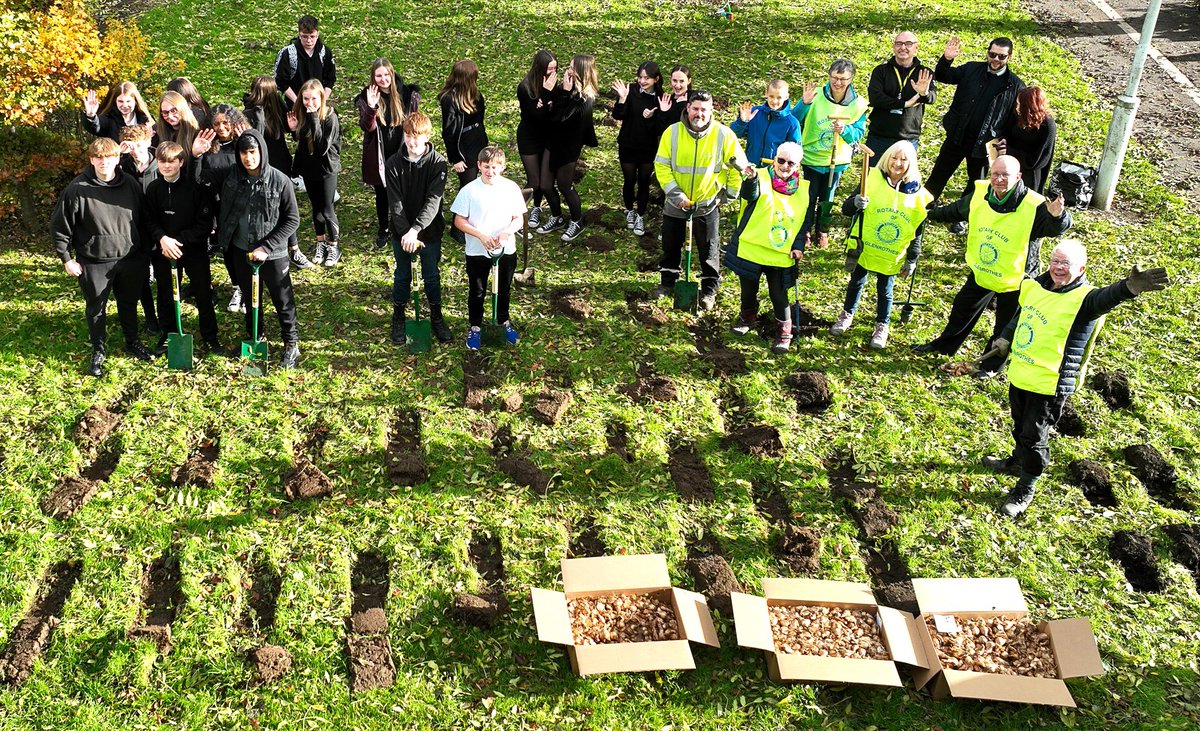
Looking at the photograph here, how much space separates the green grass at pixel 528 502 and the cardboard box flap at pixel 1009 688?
161 millimetres

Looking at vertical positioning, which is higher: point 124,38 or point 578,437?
point 124,38

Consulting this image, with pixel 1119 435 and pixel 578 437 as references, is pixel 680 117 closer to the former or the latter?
pixel 578 437

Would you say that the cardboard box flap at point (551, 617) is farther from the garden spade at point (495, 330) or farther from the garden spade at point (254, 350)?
the garden spade at point (254, 350)

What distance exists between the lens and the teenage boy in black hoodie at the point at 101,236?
8141mm

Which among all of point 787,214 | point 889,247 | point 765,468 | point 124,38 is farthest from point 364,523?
point 124,38

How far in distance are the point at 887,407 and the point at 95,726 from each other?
6.32m

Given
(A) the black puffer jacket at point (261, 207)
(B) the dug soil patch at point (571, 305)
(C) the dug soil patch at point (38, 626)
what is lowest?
(C) the dug soil patch at point (38, 626)

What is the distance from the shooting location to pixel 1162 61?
15.6 m

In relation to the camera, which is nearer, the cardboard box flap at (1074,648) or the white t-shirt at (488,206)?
the cardboard box flap at (1074,648)

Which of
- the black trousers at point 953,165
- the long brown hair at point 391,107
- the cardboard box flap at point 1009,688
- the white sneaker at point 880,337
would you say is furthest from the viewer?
the black trousers at point 953,165

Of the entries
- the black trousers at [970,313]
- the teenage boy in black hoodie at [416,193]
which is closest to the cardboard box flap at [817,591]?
the black trousers at [970,313]

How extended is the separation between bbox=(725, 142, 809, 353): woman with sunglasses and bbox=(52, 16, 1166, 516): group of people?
0.02 m

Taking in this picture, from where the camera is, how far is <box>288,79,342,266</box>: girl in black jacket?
9633mm

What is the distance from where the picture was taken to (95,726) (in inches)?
229
